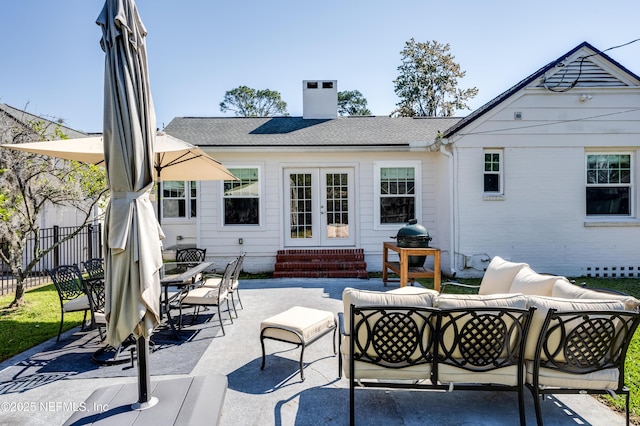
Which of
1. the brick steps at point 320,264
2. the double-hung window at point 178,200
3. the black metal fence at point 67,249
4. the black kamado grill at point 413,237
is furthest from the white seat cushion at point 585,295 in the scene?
the black metal fence at point 67,249

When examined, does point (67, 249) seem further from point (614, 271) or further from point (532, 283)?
point (614, 271)

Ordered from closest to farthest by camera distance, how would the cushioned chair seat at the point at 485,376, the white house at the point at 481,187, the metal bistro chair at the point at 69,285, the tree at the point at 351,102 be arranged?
the cushioned chair seat at the point at 485,376 < the metal bistro chair at the point at 69,285 < the white house at the point at 481,187 < the tree at the point at 351,102

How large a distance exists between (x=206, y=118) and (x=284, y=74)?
14.5ft

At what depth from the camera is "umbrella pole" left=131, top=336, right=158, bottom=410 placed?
104 inches

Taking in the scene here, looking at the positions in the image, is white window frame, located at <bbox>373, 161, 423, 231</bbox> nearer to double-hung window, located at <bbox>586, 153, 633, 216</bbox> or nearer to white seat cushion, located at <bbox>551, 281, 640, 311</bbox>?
double-hung window, located at <bbox>586, 153, 633, 216</bbox>

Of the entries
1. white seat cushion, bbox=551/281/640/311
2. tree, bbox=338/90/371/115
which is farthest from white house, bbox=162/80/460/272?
tree, bbox=338/90/371/115

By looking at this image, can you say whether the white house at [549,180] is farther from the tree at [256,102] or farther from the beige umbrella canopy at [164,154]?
the tree at [256,102]

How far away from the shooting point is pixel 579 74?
888 centimetres

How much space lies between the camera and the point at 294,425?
9.14 ft

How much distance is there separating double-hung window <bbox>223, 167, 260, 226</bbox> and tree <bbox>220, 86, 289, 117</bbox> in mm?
31061

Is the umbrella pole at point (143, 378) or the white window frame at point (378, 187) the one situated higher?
the white window frame at point (378, 187)

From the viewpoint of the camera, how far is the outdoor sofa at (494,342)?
269cm

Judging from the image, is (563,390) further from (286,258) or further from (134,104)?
(286,258)

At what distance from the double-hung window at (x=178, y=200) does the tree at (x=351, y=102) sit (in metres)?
31.0
